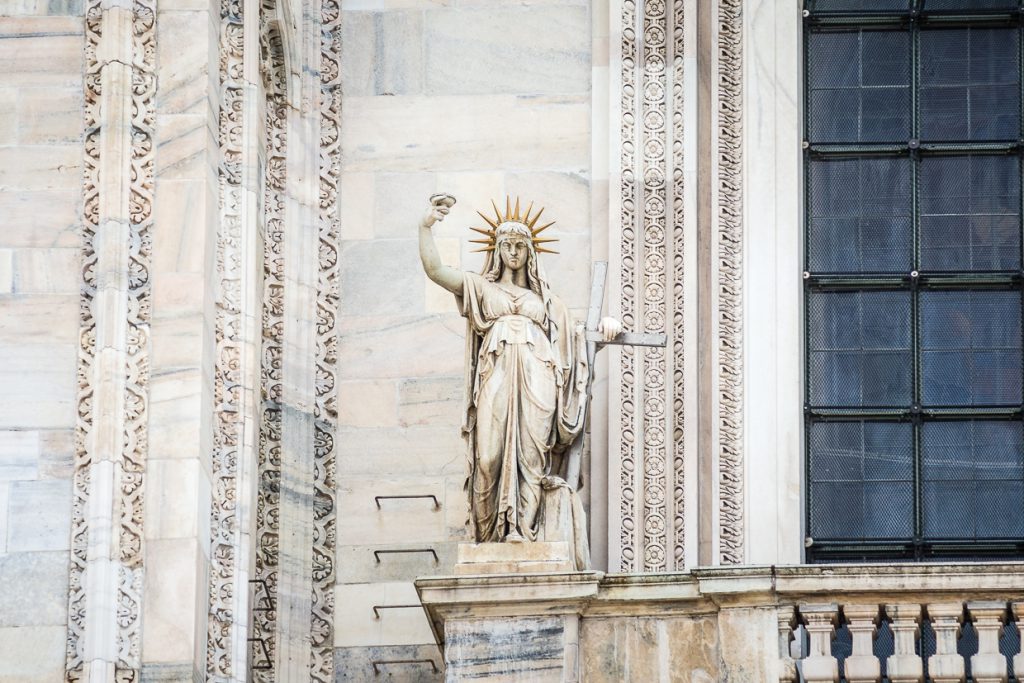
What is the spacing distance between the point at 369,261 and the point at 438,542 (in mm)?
1680

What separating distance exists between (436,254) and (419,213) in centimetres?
153

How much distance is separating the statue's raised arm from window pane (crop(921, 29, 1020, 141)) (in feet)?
10.4

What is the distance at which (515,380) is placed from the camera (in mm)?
16719

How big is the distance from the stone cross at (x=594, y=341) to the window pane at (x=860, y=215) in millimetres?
1805

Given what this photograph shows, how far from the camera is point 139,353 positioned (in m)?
16.8

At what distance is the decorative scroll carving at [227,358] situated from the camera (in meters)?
16.7

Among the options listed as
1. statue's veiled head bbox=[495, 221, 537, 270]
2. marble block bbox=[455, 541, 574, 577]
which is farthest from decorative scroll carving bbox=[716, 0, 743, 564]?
marble block bbox=[455, 541, 574, 577]

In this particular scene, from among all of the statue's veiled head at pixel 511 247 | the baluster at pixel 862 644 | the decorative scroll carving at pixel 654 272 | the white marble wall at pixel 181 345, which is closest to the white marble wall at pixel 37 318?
the white marble wall at pixel 181 345

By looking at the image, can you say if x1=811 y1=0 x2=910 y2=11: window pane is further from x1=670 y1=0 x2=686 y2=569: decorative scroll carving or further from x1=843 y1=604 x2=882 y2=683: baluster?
x1=843 y1=604 x2=882 y2=683: baluster

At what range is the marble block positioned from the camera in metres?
16.2

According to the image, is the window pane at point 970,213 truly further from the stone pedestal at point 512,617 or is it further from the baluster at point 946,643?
the stone pedestal at point 512,617

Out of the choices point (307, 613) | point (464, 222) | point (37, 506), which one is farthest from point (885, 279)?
point (37, 506)

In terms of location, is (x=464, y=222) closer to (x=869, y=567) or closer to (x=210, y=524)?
(x=210, y=524)

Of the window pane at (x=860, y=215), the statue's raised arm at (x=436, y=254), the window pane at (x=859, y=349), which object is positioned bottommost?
the window pane at (x=859, y=349)
